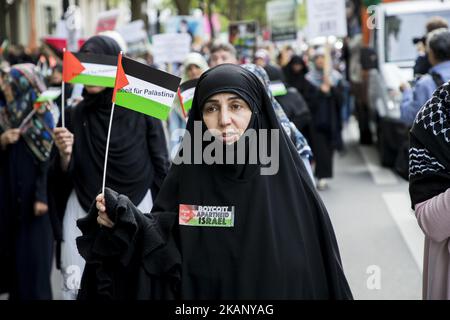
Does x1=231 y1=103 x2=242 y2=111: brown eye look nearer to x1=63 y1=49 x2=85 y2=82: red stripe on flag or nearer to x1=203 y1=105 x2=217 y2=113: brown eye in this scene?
x1=203 y1=105 x2=217 y2=113: brown eye

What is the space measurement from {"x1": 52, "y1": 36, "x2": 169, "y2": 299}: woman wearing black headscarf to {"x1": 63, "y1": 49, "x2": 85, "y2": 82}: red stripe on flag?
20 cm

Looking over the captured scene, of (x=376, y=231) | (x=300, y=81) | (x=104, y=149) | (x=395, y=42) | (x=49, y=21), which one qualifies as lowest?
(x=376, y=231)

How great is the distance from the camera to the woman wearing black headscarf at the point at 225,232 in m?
3.06

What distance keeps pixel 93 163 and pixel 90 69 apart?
0.57 m

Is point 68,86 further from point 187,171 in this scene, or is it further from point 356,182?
point 356,182

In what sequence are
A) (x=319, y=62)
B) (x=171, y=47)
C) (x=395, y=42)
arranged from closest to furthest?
1. (x=171, y=47)
2. (x=319, y=62)
3. (x=395, y=42)

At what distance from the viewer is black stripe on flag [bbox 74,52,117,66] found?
491cm

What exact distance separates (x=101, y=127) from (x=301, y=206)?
7.49 feet

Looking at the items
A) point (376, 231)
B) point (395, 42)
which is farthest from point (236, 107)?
point (395, 42)

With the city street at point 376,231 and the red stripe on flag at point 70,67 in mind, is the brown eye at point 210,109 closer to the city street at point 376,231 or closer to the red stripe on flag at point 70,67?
the red stripe on flag at point 70,67

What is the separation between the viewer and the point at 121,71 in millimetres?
3711

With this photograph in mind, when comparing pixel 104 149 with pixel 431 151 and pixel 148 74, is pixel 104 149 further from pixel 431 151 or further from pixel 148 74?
pixel 431 151

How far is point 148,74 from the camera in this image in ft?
12.3

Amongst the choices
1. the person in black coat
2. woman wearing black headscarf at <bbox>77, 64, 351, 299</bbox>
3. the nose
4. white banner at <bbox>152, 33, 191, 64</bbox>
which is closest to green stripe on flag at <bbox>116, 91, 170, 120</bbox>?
woman wearing black headscarf at <bbox>77, 64, 351, 299</bbox>
